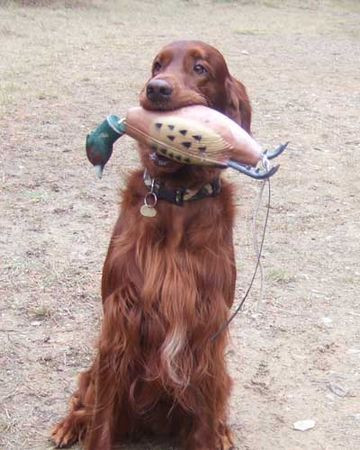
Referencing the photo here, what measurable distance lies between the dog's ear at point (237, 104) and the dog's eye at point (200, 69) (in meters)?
0.12

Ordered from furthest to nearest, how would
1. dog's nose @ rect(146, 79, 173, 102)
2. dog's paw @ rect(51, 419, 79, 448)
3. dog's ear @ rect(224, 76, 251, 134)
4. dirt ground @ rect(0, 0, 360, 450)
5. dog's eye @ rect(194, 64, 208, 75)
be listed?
dirt ground @ rect(0, 0, 360, 450), dog's paw @ rect(51, 419, 79, 448), dog's ear @ rect(224, 76, 251, 134), dog's eye @ rect(194, 64, 208, 75), dog's nose @ rect(146, 79, 173, 102)

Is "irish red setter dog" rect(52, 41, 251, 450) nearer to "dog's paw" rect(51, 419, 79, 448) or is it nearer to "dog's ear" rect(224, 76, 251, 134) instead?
"dog's ear" rect(224, 76, 251, 134)

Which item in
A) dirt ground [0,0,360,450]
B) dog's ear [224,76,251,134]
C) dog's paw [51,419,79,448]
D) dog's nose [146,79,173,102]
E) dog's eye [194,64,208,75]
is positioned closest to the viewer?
dog's nose [146,79,173,102]

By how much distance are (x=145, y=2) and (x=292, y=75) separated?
6507mm

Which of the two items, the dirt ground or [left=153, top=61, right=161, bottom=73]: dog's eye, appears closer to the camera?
[left=153, top=61, right=161, bottom=73]: dog's eye

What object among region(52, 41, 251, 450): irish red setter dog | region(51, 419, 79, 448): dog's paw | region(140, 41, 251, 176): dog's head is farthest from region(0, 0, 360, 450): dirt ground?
region(140, 41, 251, 176): dog's head

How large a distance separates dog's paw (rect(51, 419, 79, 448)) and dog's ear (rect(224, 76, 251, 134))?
50.8 inches

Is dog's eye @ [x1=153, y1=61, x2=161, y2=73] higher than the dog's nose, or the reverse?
dog's eye @ [x1=153, y1=61, x2=161, y2=73]

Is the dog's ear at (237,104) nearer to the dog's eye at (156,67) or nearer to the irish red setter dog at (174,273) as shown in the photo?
the irish red setter dog at (174,273)

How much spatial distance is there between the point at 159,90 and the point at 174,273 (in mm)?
593

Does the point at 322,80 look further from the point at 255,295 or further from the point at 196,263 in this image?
the point at 196,263

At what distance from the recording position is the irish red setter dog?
8.92 feet

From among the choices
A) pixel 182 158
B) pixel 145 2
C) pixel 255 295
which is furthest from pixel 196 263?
pixel 145 2

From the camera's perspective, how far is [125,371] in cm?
283
